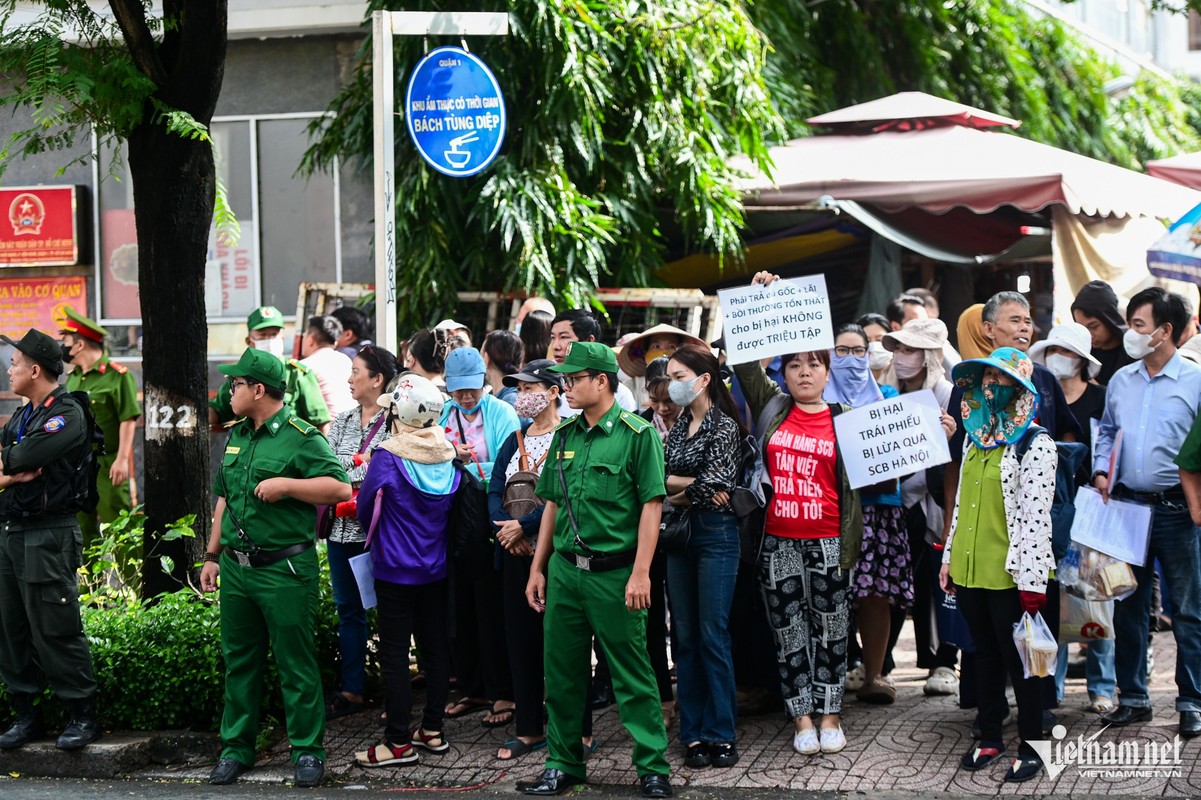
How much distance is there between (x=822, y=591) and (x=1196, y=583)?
1.76m

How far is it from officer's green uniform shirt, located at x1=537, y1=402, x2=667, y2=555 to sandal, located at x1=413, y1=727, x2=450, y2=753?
4.40 ft

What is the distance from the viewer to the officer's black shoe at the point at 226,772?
6.58 m

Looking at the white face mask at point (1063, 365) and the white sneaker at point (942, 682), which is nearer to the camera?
the white face mask at point (1063, 365)

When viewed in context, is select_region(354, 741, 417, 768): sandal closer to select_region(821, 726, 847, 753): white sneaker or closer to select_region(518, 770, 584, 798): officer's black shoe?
select_region(518, 770, 584, 798): officer's black shoe

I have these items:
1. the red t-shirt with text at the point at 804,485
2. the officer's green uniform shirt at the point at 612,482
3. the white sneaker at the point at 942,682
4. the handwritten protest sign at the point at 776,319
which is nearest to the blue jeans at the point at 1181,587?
the white sneaker at the point at 942,682

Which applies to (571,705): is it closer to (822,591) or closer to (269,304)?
(822,591)

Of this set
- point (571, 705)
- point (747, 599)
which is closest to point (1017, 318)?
point (747, 599)

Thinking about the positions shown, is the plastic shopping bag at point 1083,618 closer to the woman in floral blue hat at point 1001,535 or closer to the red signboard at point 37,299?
the woman in floral blue hat at point 1001,535

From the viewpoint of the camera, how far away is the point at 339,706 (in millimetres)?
7473

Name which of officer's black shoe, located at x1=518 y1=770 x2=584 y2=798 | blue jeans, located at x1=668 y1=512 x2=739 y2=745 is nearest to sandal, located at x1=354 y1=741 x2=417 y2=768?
officer's black shoe, located at x1=518 y1=770 x2=584 y2=798

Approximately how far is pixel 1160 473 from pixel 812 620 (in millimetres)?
1776

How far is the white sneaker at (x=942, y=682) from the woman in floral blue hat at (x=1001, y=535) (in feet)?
3.78

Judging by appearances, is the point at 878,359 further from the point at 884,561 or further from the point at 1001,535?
the point at 1001,535

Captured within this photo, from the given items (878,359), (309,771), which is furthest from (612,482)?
(878,359)
